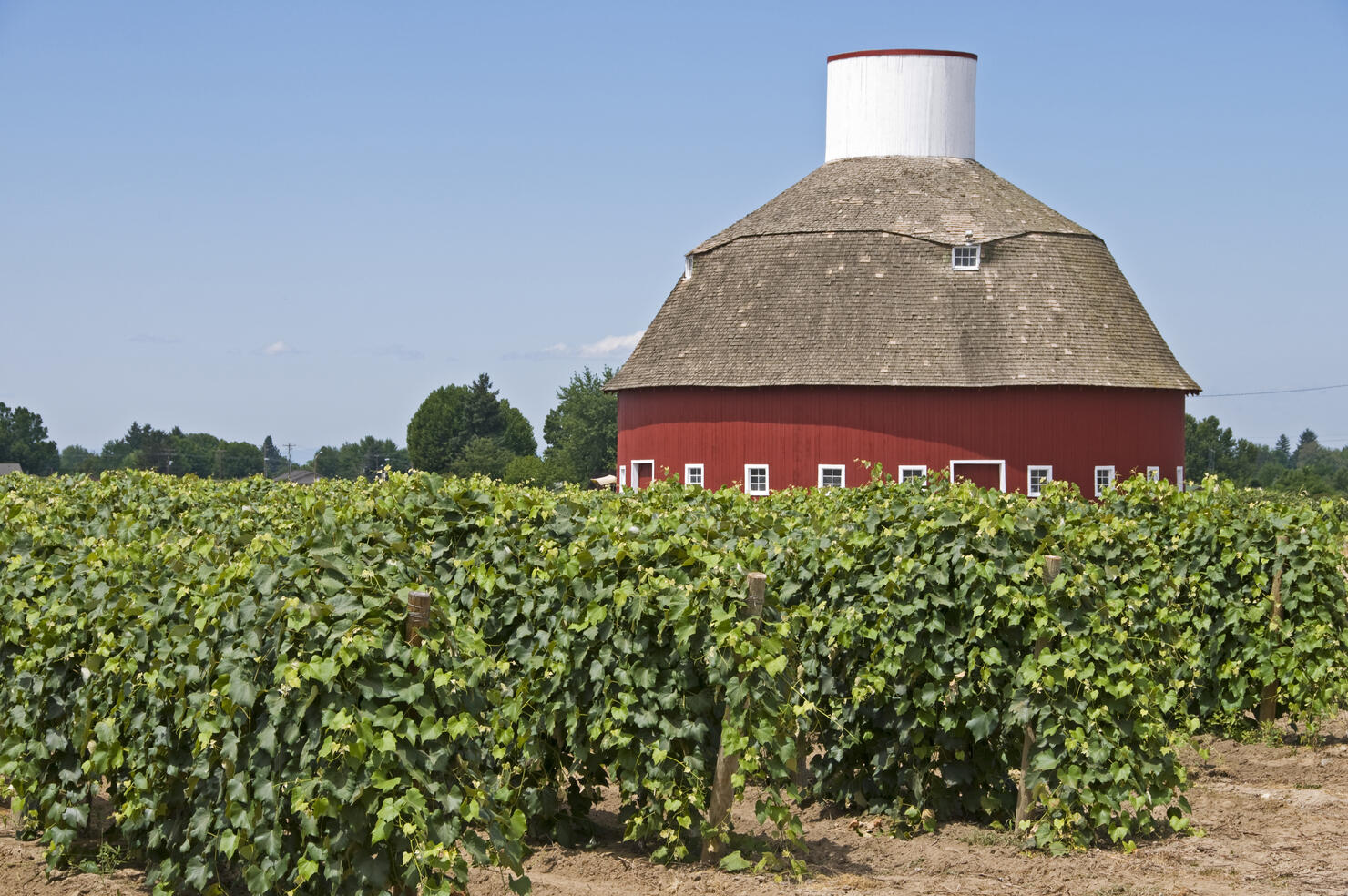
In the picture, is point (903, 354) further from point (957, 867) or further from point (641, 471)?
point (957, 867)

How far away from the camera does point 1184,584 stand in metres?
11.6

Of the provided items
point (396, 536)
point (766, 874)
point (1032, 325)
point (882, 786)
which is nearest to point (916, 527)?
point (882, 786)

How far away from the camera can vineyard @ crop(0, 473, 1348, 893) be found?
20.3 feet

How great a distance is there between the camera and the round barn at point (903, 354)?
34.1 metres

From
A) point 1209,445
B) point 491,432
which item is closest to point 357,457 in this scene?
point 491,432

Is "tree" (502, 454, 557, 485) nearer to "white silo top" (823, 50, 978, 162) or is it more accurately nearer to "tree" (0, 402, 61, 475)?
"white silo top" (823, 50, 978, 162)

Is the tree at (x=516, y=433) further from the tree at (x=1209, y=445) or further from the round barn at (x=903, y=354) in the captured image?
the round barn at (x=903, y=354)

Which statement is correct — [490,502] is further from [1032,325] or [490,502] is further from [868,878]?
[1032,325]

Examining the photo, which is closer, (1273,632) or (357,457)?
(1273,632)

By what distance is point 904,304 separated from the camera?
35.2 m

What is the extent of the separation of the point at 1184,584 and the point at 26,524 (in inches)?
360

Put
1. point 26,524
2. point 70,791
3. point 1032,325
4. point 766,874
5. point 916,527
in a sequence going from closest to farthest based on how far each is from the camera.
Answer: point 766,874 → point 70,791 → point 916,527 → point 26,524 → point 1032,325

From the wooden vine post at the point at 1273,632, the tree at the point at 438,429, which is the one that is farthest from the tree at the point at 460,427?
the wooden vine post at the point at 1273,632

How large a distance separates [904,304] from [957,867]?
28.3 m
